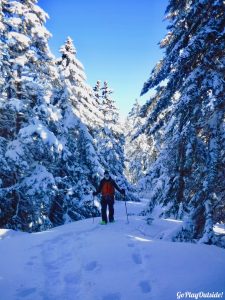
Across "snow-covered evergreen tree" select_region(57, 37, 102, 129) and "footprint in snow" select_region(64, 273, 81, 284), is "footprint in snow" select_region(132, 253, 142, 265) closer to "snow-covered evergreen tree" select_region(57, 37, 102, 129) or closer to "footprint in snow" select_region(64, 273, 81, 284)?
"footprint in snow" select_region(64, 273, 81, 284)

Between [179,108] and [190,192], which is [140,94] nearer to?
[179,108]

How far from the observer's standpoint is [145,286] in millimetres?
5367

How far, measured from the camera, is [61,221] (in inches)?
685

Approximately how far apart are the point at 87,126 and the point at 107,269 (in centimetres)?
1545

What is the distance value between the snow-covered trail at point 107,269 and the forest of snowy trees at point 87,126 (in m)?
1.32

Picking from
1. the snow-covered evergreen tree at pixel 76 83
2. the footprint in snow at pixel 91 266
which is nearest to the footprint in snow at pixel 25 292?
the footprint in snow at pixel 91 266

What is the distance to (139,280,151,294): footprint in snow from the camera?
5.20 meters

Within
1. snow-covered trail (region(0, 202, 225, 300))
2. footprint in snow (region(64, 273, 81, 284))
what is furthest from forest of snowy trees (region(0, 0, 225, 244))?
footprint in snow (region(64, 273, 81, 284))

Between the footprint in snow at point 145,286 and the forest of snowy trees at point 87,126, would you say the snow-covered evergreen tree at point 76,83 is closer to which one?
the forest of snowy trees at point 87,126

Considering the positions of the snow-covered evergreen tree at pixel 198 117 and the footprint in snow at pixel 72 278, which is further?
the snow-covered evergreen tree at pixel 198 117

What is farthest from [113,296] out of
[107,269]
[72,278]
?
[72,278]

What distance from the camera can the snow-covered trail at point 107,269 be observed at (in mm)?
5273

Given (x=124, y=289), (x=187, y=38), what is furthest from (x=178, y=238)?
(x=187, y=38)

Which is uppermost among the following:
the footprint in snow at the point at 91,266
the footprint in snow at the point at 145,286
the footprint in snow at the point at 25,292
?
the footprint in snow at the point at 91,266
